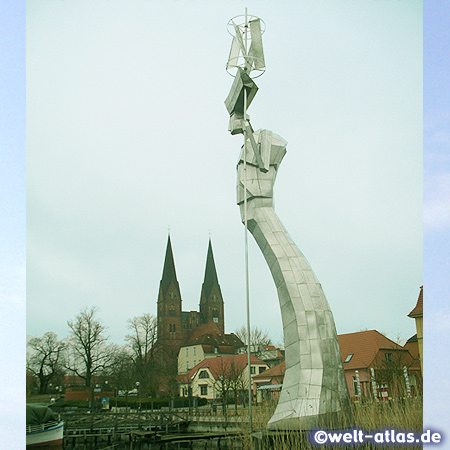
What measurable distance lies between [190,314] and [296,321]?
63865 mm

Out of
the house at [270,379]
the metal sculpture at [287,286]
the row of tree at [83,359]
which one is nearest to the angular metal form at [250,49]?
the metal sculpture at [287,286]

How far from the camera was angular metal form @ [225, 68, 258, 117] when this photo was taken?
1005 centimetres

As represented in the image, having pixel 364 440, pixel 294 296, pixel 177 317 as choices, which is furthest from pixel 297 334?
pixel 177 317

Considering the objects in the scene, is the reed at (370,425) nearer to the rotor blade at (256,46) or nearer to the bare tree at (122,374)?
the rotor blade at (256,46)

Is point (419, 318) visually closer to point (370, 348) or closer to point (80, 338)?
point (370, 348)

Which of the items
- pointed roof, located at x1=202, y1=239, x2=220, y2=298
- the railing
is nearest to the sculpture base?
the railing

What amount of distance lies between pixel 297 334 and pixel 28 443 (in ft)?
29.4

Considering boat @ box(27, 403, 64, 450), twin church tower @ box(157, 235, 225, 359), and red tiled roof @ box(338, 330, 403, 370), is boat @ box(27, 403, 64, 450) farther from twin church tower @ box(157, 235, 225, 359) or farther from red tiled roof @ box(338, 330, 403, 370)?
twin church tower @ box(157, 235, 225, 359)

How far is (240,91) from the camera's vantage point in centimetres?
1019

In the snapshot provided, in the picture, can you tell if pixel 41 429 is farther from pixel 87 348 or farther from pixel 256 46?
pixel 87 348

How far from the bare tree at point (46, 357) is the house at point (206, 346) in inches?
952

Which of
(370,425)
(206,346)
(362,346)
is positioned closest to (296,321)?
(370,425)

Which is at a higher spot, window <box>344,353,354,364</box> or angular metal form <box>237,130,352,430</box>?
angular metal form <box>237,130,352,430</box>

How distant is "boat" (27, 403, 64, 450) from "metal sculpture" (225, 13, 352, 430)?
8.07 meters
